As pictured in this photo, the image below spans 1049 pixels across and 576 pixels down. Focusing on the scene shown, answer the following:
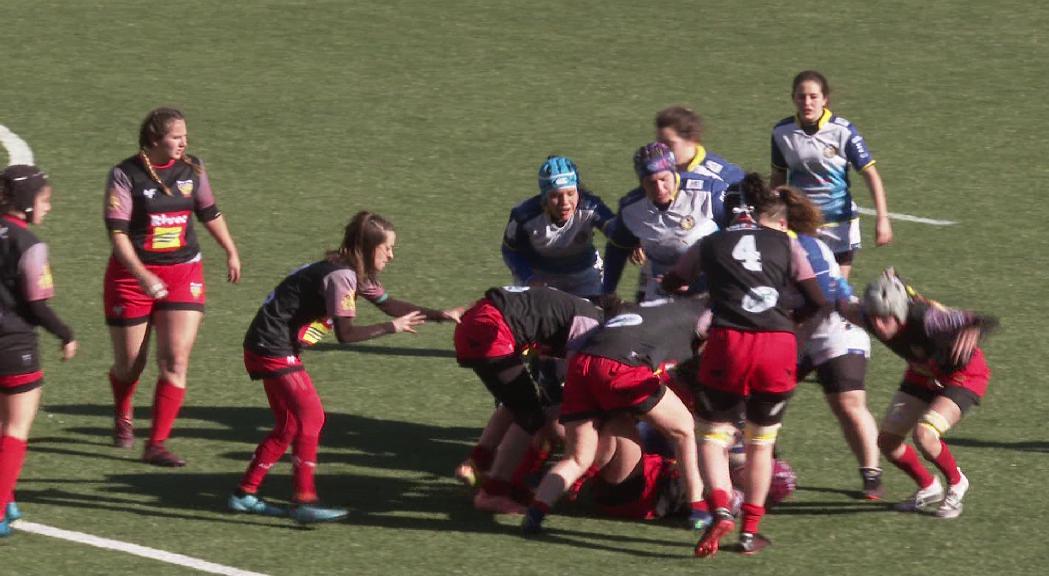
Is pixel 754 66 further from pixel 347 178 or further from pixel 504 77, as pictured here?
pixel 347 178

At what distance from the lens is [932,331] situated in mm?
9500

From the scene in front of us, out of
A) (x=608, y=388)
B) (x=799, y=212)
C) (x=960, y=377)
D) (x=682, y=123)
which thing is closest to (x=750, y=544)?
(x=608, y=388)

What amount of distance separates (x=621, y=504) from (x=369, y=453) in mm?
1855

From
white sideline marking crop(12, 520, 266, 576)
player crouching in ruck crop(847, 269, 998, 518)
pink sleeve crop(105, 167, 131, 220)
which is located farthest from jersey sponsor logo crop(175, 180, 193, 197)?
player crouching in ruck crop(847, 269, 998, 518)

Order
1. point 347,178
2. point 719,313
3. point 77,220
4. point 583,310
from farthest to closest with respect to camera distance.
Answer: point 347,178 < point 77,220 < point 583,310 < point 719,313

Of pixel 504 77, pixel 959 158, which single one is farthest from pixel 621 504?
pixel 504 77

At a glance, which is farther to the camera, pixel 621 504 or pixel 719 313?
pixel 621 504

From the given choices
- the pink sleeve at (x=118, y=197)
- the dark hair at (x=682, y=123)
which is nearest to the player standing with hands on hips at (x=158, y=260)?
the pink sleeve at (x=118, y=197)

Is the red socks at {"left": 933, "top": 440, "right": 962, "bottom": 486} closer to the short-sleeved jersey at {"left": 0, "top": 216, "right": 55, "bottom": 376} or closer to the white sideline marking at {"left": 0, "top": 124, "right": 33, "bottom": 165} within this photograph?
the short-sleeved jersey at {"left": 0, "top": 216, "right": 55, "bottom": 376}

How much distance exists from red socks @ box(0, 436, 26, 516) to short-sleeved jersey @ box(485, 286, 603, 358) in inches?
99.3

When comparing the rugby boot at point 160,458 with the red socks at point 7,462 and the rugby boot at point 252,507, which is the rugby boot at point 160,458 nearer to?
the rugby boot at point 252,507

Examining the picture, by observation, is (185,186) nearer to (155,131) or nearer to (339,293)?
(155,131)

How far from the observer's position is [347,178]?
56.8 feet

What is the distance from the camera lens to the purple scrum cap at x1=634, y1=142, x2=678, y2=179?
10.3m
